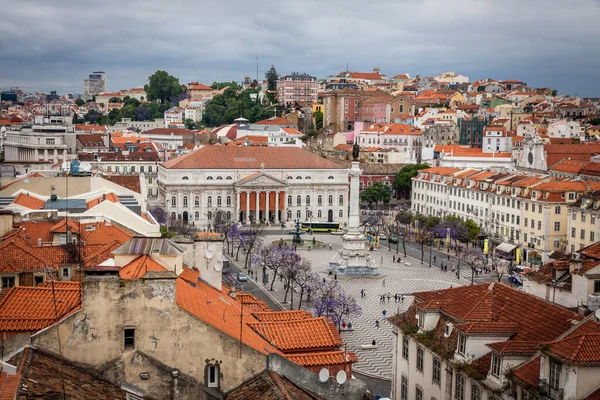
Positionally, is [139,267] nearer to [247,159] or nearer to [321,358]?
[321,358]

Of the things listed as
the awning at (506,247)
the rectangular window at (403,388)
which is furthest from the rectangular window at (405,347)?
the awning at (506,247)

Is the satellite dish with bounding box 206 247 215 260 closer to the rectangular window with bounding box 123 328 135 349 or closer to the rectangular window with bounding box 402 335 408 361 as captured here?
the rectangular window with bounding box 402 335 408 361

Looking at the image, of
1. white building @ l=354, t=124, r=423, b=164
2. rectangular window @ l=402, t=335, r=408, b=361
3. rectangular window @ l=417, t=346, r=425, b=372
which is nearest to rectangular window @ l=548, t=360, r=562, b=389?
rectangular window @ l=417, t=346, r=425, b=372

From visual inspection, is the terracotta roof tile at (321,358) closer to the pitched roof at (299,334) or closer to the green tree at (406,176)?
the pitched roof at (299,334)

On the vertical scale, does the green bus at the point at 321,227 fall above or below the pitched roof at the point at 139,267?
below

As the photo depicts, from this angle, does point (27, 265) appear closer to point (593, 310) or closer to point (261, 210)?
point (593, 310)

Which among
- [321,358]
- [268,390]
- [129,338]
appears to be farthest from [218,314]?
[268,390]
